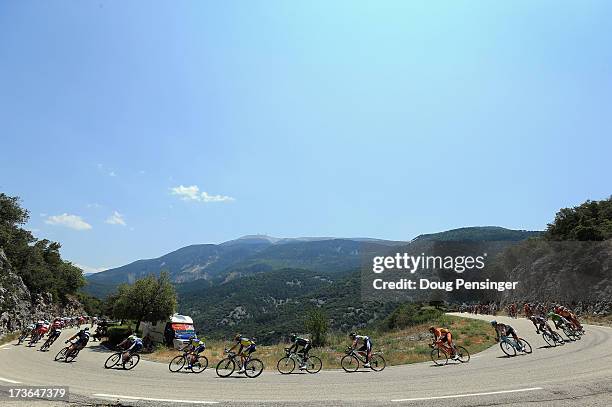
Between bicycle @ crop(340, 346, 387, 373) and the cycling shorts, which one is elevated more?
the cycling shorts

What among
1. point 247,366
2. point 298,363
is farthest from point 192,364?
point 298,363

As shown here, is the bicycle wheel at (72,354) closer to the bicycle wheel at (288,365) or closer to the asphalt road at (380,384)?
the asphalt road at (380,384)

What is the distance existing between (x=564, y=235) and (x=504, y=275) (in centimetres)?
1871

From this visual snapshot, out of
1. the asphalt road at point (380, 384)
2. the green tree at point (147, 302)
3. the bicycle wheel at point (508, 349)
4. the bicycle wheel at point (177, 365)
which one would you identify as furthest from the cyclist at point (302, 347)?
the green tree at point (147, 302)

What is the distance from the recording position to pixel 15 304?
45250mm

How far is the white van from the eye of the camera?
105 ft

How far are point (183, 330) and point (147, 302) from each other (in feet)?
15.5

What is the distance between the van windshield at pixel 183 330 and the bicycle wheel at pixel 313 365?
18.2 metres

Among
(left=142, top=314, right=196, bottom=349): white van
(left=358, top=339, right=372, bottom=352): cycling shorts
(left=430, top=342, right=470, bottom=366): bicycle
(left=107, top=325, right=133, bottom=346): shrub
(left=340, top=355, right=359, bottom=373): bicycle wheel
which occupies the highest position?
(left=358, top=339, right=372, bottom=352): cycling shorts

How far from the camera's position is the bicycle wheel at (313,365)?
57.7ft

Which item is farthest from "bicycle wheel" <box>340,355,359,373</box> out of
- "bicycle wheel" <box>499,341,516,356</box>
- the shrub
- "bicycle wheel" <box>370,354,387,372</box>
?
the shrub

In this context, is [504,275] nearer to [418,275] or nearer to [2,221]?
[418,275]

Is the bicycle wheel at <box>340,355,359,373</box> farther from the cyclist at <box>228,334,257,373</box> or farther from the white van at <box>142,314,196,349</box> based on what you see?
the white van at <box>142,314,196,349</box>

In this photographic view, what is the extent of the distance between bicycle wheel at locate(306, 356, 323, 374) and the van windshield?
59.6 feet
